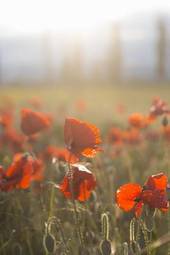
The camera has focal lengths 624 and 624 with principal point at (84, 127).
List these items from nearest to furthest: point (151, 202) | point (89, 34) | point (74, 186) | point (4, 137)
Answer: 1. point (151, 202)
2. point (74, 186)
3. point (4, 137)
4. point (89, 34)

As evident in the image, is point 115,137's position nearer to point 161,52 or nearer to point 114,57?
point 161,52

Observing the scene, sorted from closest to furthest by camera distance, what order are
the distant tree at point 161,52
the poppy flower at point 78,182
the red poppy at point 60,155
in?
the poppy flower at point 78,182
the red poppy at point 60,155
the distant tree at point 161,52

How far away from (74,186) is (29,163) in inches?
10.8

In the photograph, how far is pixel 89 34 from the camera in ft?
407

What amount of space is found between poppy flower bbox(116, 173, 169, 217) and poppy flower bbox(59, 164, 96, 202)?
14 cm

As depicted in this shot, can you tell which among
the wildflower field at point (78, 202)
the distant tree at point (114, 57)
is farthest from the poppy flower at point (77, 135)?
the distant tree at point (114, 57)

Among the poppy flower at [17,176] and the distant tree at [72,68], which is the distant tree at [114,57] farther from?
the poppy flower at [17,176]

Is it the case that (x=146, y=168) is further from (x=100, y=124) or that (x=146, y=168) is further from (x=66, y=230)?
(x=100, y=124)

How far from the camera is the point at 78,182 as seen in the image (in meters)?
1.90

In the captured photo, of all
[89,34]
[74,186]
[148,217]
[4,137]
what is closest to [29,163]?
[74,186]

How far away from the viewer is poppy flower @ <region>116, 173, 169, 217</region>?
67.2 inches

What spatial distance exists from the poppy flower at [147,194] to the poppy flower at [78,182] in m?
0.14

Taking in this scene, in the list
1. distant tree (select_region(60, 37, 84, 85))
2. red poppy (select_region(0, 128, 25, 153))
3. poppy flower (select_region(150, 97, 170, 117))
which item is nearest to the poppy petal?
poppy flower (select_region(150, 97, 170, 117))

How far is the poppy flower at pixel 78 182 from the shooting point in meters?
1.82
